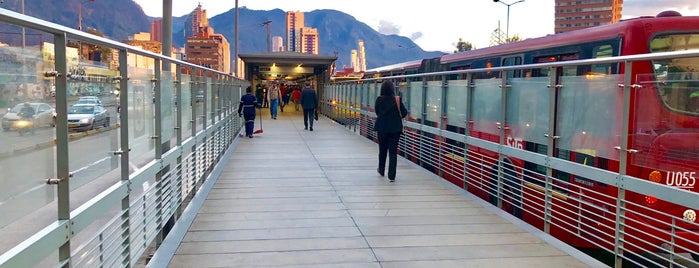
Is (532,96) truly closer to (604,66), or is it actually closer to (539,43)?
(604,66)

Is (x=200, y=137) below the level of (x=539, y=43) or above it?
below

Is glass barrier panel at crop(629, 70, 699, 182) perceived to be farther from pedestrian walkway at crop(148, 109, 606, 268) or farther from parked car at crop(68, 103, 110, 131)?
parked car at crop(68, 103, 110, 131)

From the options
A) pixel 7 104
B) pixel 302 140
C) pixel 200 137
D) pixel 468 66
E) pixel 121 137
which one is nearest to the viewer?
pixel 7 104

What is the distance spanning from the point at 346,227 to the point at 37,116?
3.55m

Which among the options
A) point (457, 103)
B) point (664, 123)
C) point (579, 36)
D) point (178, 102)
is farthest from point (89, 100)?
point (579, 36)

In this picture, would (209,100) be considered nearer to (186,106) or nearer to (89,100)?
(186,106)

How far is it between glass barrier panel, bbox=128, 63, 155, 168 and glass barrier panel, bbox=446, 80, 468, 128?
14.5 ft

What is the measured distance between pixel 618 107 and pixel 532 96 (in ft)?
4.64

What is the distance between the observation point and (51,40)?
271 centimetres

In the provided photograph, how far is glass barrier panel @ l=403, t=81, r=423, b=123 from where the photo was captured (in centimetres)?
1012

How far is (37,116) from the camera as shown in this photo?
261 centimetres

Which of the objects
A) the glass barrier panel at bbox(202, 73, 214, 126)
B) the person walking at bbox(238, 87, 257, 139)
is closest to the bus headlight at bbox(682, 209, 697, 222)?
the glass barrier panel at bbox(202, 73, 214, 126)

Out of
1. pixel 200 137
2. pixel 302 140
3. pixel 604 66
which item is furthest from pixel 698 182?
pixel 302 140

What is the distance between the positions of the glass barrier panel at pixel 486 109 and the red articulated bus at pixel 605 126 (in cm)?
1
